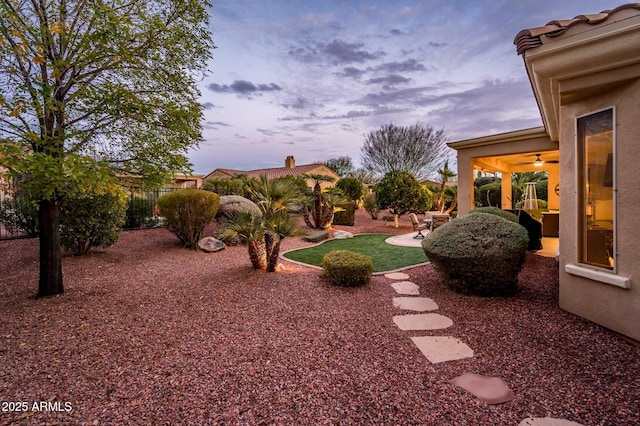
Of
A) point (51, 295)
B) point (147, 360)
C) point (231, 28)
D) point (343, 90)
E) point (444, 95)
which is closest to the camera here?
point (147, 360)

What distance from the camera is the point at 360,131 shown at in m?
26.8

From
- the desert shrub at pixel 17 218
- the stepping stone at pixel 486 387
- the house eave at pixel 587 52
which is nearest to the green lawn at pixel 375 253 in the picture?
the stepping stone at pixel 486 387

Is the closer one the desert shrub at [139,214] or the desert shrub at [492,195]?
the desert shrub at [139,214]

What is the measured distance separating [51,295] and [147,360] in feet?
9.68

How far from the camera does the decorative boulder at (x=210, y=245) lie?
808 cm

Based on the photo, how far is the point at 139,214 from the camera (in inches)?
423

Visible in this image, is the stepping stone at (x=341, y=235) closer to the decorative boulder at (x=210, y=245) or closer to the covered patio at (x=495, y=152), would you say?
the covered patio at (x=495, y=152)

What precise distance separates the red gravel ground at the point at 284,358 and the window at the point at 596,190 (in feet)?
3.01

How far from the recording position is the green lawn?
277 inches

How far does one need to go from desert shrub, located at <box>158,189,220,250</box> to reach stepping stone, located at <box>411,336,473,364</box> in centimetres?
703

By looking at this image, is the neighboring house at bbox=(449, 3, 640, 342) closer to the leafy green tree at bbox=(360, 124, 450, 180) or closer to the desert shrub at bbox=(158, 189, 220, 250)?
the desert shrub at bbox=(158, 189, 220, 250)

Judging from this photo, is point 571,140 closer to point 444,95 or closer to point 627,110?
point 627,110

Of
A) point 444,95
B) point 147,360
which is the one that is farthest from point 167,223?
point 444,95

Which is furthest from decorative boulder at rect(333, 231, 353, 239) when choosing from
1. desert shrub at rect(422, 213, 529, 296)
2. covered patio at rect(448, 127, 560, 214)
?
desert shrub at rect(422, 213, 529, 296)
